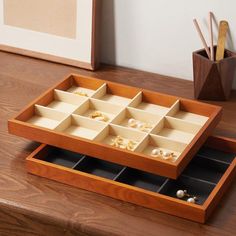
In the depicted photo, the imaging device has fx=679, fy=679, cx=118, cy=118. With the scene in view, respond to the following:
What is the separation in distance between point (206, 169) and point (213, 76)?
0.30 meters

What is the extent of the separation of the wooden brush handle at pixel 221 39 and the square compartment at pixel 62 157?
0.45 m

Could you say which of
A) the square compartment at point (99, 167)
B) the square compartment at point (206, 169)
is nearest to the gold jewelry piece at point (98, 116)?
the square compartment at point (99, 167)

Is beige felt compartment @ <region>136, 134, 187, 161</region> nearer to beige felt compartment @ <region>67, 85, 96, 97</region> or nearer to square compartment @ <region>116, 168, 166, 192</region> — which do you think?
square compartment @ <region>116, 168, 166, 192</region>

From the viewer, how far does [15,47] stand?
6.48 ft

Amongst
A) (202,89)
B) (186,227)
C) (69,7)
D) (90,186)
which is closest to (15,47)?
(69,7)

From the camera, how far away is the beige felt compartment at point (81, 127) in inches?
57.9

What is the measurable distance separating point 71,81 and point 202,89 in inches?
12.9

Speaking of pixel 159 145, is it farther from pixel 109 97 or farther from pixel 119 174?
pixel 109 97

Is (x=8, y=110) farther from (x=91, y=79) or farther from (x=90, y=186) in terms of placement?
(x=90, y=186)

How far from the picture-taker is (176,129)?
59.2 inches

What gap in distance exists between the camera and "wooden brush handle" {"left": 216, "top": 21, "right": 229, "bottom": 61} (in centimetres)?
166

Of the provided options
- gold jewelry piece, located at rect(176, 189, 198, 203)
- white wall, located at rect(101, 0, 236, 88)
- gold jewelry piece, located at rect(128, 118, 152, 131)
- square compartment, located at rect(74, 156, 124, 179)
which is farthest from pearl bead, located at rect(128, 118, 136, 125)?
white wall, located at rect(101, 0, 236, 88)

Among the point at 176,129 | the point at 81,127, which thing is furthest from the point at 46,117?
the point at 176,129

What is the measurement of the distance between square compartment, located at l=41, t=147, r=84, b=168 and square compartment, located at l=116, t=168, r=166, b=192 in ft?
0.40
